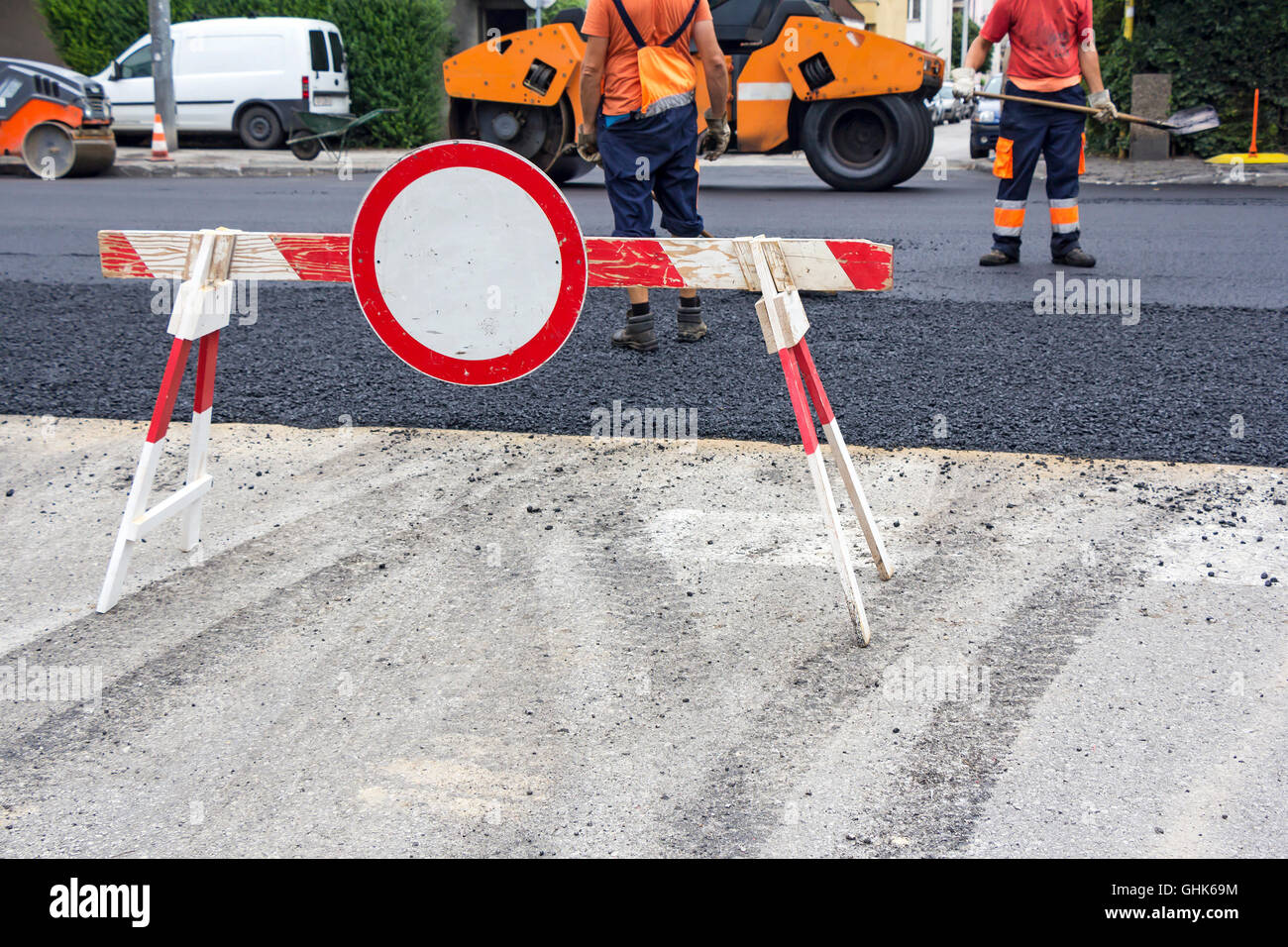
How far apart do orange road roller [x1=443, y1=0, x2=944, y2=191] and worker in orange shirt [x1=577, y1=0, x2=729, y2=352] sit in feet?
22.0

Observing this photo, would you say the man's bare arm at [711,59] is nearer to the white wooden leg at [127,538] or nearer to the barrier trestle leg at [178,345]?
the barrier trestle leg at [178,345]

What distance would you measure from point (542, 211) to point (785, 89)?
1024cm

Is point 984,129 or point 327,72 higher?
point 327,72

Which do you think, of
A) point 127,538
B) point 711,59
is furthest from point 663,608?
point 711,59

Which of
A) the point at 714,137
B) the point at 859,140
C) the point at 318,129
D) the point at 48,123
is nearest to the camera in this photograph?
the point at 714,137

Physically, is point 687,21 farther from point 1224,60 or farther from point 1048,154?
point 1224,60

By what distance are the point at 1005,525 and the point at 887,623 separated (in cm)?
84

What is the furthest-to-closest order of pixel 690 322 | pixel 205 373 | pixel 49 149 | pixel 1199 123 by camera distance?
1. pixel 49 149
2. pixel 1199 123
3. pixel 690 322
4. pixel 205 373

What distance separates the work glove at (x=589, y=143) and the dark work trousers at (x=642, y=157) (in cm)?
5

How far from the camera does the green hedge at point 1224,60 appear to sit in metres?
15.5

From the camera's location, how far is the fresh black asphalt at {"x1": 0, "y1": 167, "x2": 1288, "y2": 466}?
16.5ft

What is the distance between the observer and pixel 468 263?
3.45 m

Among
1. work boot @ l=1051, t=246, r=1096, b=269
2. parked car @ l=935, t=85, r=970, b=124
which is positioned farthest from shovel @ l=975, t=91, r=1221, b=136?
parked car @ l=935, t=85, r=970, b=124

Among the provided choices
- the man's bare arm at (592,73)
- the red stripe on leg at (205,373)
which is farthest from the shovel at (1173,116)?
the red stripe on leg at (205,373)
